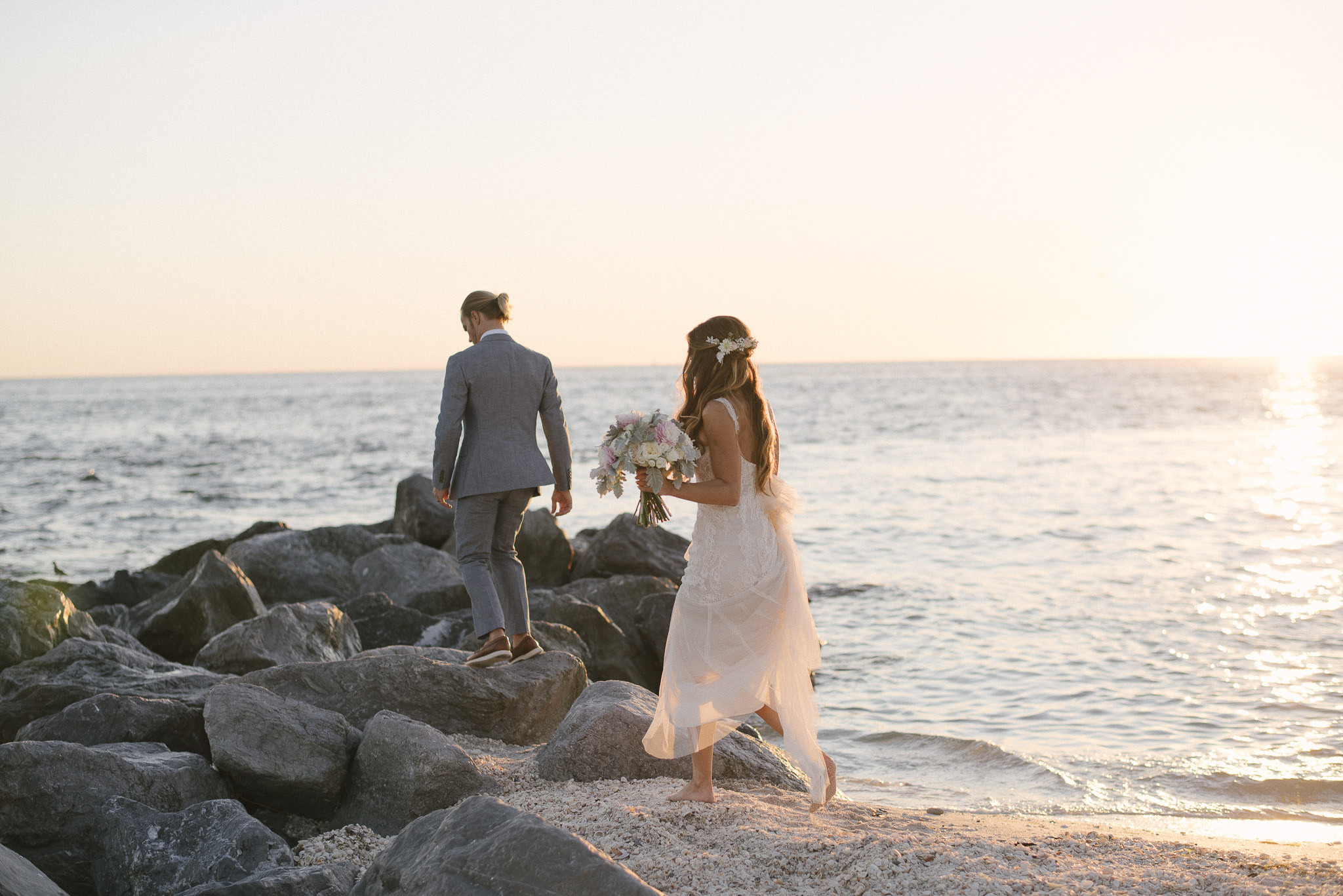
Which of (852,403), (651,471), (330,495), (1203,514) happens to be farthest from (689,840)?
(852,403)

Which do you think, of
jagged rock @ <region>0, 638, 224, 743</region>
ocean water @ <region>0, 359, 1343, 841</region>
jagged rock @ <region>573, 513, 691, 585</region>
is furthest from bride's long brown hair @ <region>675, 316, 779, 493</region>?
A: jagged rock @ <region>573, 513, 691, 585</region>

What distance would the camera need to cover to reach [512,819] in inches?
140

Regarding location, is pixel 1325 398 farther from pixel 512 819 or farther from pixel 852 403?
pixel 512 819

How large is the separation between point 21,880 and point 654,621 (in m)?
5.71

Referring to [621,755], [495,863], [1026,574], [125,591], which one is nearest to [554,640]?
[621,755]

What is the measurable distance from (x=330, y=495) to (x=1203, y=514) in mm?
17598

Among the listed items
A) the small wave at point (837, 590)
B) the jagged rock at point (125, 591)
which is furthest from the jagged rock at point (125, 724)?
the small wave at point (837, 590)

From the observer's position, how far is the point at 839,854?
4312mm

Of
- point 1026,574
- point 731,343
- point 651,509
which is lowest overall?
point 1026,574

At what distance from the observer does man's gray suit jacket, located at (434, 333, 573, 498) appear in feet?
21.0

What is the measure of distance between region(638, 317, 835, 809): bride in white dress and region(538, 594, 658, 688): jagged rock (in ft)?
11.4

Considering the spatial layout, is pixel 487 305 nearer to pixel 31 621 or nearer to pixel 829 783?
pixel 829 783

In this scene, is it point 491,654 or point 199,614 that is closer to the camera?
point 491,654

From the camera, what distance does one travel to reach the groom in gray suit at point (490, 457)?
6410 mm
